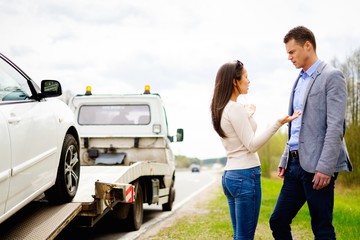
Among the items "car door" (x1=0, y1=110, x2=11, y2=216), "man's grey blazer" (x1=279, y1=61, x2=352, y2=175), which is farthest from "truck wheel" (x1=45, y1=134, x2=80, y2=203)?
"man's grey blazer" (x1=279, y1=61, x2=352, y2=175)

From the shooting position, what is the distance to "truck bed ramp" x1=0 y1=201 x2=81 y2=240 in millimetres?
4336

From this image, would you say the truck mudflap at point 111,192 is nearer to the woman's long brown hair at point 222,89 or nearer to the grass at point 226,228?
the grass at point 226,228

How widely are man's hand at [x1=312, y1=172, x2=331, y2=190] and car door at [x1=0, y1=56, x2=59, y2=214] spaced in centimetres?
221

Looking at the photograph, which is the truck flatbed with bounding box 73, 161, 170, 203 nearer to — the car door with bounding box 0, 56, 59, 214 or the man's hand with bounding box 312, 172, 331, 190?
the car door with bounding box 0, 56, 59, 214

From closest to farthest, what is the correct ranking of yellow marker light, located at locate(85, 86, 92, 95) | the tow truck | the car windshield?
the car windshield → the tow truck → yellow marker light, located at locate(85, 86, 92, 95)

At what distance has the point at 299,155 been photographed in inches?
157

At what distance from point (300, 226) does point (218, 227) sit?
1.38 meters

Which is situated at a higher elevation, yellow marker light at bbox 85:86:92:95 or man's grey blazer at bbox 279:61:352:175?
yellow marker light at bbox 85:86:92:95

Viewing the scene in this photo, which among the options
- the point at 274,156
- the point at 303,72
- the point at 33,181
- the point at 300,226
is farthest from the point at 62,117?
the point at 274,156

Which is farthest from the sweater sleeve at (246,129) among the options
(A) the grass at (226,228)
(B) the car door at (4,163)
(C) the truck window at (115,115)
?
(C) the truck window at (115,115)

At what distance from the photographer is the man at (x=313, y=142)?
3777 mm

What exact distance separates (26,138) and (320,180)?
2266 millimetres

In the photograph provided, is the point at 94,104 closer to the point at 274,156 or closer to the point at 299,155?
the point at 299,155

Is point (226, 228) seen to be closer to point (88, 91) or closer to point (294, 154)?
point (294, 154)
